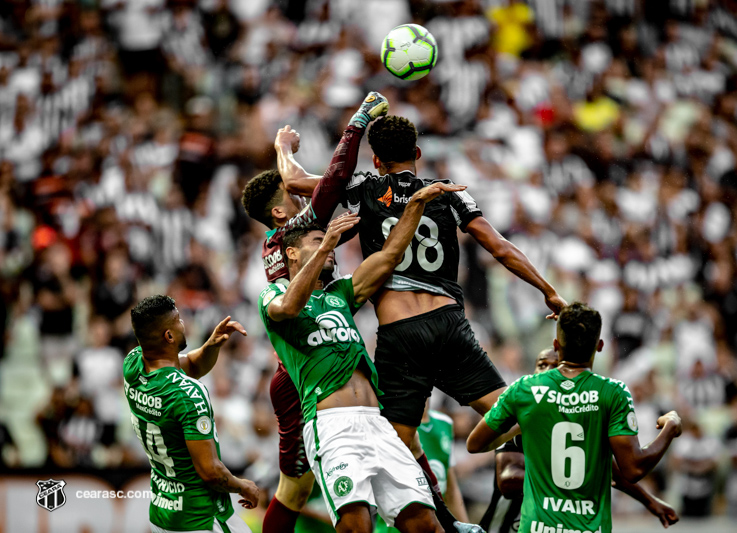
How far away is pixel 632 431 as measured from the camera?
4.88m

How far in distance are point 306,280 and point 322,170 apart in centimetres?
785

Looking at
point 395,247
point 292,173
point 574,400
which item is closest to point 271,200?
point 292,173

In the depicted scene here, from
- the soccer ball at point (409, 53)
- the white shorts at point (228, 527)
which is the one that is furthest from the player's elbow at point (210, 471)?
the soccer ball at point (409, 53)

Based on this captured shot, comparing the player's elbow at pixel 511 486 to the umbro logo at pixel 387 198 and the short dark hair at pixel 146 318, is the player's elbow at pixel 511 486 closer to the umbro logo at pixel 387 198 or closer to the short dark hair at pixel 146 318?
the umbro logo at pixel 387 198

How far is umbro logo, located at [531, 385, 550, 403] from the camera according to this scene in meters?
5.00

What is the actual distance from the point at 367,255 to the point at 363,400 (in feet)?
3.55

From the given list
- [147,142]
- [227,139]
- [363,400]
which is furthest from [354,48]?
[363,400]

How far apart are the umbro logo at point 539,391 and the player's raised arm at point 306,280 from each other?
139 cm

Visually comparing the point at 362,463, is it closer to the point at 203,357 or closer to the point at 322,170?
the point at 203,357

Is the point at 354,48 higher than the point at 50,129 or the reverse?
higher

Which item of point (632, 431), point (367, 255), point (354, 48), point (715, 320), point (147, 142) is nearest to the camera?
point (632, 431)

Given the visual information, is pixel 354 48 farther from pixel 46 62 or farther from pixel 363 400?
pixel 363 400

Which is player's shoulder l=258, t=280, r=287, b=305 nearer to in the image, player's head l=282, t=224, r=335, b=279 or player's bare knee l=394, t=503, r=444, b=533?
player's head l=282, t=224, r=335, b=279

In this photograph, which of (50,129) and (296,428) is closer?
(296,428)
